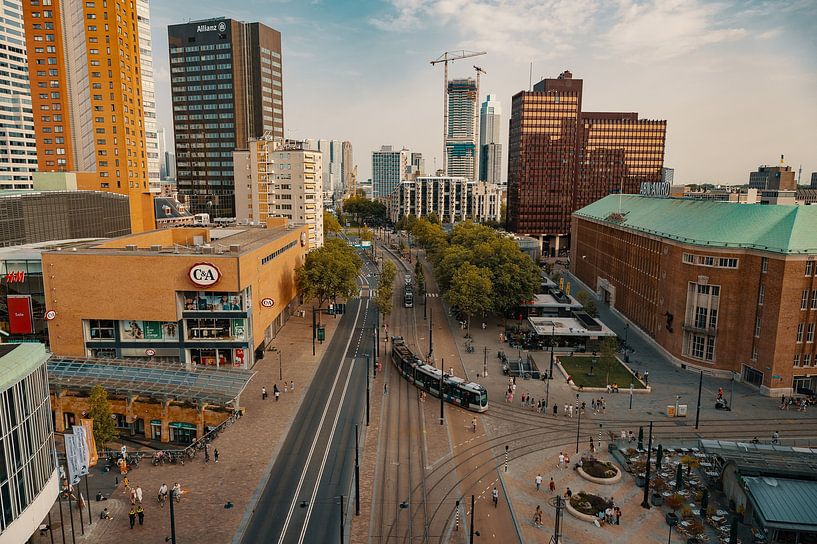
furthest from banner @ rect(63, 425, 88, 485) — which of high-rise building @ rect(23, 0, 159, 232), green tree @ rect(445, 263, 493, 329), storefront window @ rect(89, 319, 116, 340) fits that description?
high-rise building @ rect(23, 0, 159, 232)

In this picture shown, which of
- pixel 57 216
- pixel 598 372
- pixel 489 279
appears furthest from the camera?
pixel 489 279

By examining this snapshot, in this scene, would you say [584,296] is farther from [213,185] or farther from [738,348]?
[213,185]

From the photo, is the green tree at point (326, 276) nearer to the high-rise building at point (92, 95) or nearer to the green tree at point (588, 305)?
the green tree at point (588, 305)

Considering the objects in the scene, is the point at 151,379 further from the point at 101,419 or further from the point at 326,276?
the point at 326,276

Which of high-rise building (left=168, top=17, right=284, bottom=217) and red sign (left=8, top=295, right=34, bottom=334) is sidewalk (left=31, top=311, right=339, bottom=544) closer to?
red sign (left=8, top=295, right=34, bottom=334)

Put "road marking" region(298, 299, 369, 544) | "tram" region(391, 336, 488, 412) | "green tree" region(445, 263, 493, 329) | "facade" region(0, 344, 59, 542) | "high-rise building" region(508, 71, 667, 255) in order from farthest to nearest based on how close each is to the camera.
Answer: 1. "high-rise building" region(508, 71, 667, 255)
2. "green tree" region(445, 263, 493, 329)
3. "tram" region(391, 336, 488, 412)
4. "road marking" region(298, 299, 369, 544)
5. "facade" region(0, 344, 59, 542)

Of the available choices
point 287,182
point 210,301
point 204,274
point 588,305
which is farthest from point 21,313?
point 588,305
